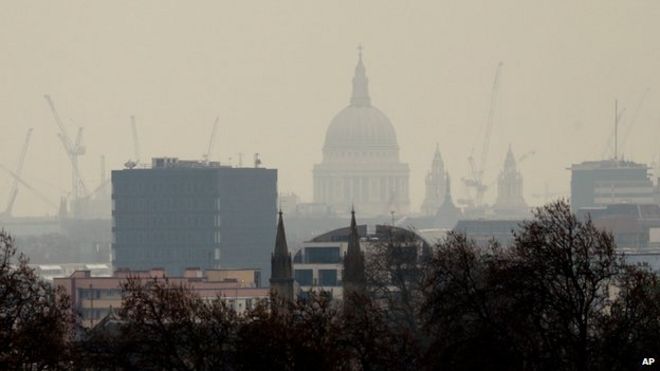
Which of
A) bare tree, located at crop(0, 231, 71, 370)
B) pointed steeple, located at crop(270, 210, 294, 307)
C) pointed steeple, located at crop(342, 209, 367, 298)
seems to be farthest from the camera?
pointed steeple, located at crop(270, 210, 294, 307)

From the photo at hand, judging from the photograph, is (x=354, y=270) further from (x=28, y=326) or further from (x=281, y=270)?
(x=28, y=326)

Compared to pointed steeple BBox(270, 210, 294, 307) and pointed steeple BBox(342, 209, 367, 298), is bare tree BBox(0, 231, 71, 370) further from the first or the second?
pointed steeple BBox(270, 210, 294, 307)

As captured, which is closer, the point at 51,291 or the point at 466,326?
the point at 466,326

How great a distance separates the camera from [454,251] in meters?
109

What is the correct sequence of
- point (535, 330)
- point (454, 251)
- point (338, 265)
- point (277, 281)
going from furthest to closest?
point (338, 265), point (277, 281), point (454, 251), point (535, 330)

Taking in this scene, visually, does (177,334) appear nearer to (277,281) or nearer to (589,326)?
(589,326)

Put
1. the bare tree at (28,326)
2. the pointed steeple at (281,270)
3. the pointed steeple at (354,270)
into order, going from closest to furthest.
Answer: the bare tree at (28,326)
the pointed steeple at (354,270)
the pointed steeple at (281,270)

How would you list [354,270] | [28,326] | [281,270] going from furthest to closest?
1. [281,270]
2. [354,270]
3. [28,326]

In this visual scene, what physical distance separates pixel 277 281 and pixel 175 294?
169ft

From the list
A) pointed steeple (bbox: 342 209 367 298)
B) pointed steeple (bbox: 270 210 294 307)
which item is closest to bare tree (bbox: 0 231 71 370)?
pointed steeple (bbox: 342 209 367 298)

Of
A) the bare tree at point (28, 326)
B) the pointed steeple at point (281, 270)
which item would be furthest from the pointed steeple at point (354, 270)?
the bare tree at point (28, 326)

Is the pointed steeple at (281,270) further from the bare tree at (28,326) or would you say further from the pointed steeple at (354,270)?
the bare tree at (28,326)

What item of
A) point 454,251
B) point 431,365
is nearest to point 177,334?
point 431,365

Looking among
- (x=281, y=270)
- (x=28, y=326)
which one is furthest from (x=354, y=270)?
(x=28, y=326)
